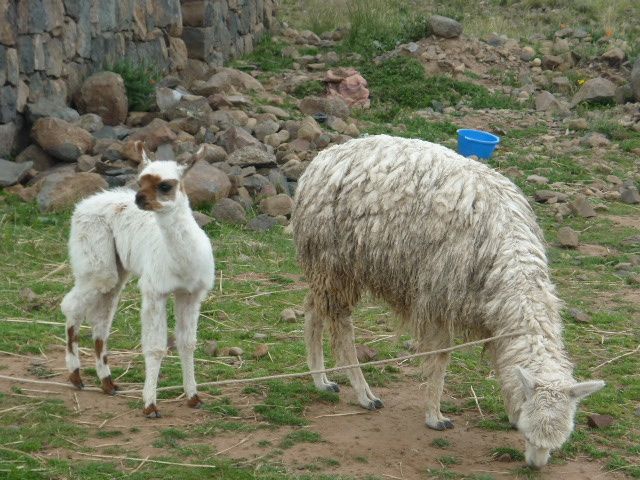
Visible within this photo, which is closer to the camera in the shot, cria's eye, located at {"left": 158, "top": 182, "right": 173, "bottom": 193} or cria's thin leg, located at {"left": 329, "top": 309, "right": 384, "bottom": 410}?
cria's eye, located at {"left": 158, "top": 182, "right": 173, "bottom": 193}

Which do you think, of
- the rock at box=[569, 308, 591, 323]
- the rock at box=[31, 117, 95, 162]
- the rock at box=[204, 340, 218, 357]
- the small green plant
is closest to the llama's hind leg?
the rock at box=[204, 340, 218, 357]

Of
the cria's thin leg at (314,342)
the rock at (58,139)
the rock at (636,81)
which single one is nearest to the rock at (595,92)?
the rock at (636,81)

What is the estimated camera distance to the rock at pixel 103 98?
40.0 feet

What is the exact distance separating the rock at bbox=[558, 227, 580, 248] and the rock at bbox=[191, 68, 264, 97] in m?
5.43

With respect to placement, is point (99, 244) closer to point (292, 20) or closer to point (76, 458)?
point (76, 458)

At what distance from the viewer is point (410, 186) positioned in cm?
634

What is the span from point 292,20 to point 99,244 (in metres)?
15.3

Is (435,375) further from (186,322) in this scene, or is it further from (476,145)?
(476,145)

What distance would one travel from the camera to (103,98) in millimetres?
12195

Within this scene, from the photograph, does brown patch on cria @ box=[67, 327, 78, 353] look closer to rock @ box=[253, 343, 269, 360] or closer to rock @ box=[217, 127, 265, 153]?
rock @ box=[253, 343, 269, 360]

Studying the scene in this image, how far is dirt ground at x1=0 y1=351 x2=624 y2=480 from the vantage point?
230 inches

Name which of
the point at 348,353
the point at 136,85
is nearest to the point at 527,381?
the point at 348,353

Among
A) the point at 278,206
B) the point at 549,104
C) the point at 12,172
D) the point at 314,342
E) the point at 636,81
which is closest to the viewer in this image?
the point at 314,342

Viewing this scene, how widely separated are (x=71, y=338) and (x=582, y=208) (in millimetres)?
6881
